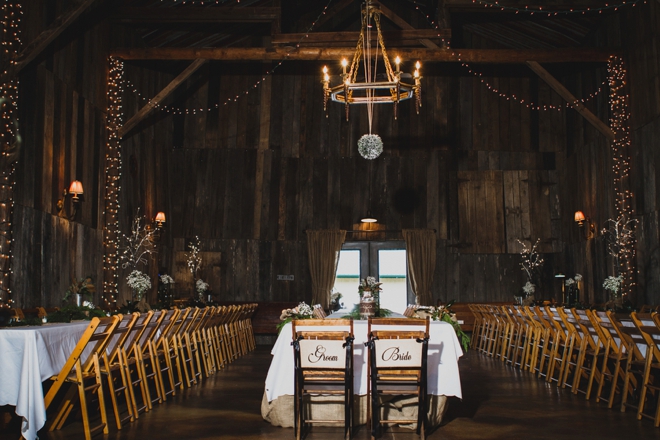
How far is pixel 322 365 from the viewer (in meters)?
4.97

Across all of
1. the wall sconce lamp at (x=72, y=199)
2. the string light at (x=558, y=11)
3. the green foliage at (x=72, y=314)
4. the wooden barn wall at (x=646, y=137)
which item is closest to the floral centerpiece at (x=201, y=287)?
the wall sconce lamp at (x=72, y=199)

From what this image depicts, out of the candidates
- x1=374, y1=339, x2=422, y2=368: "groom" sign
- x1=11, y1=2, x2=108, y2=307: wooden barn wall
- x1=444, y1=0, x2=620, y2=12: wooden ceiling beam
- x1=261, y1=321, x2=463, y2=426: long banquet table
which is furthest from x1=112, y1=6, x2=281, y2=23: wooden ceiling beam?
x1=374, y1=339, x2=422, y2=368: "groom" sign

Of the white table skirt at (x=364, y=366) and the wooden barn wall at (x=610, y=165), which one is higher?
the wooden barn wall at (x=610, y=165)

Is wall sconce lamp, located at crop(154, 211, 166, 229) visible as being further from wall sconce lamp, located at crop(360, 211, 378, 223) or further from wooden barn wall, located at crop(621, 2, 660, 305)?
wooden barn wall, located at crop(621, 2, 660, 305)

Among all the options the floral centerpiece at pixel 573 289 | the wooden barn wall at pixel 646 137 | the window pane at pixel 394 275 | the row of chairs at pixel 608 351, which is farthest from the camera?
the window pane at pixel 394 275

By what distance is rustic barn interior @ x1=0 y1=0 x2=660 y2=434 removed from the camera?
12492mm

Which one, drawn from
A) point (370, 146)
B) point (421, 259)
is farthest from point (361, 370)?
point (421, 259)

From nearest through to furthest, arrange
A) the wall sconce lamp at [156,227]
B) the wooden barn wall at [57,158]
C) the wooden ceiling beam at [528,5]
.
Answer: the wooden barn wall at [57,158]
the wooden ceiling beam at [528,5]
the wall sconce lamp at [156,227]

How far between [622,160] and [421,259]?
16.7 feet

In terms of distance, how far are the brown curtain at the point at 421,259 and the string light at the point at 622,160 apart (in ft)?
14.5

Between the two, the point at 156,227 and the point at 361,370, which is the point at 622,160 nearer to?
the point at 361,370

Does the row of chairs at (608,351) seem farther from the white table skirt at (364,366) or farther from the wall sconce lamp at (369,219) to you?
the wall sconce lamp at (369,219)

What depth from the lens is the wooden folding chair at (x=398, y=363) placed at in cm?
485

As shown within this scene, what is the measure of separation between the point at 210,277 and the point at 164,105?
13.4ft
